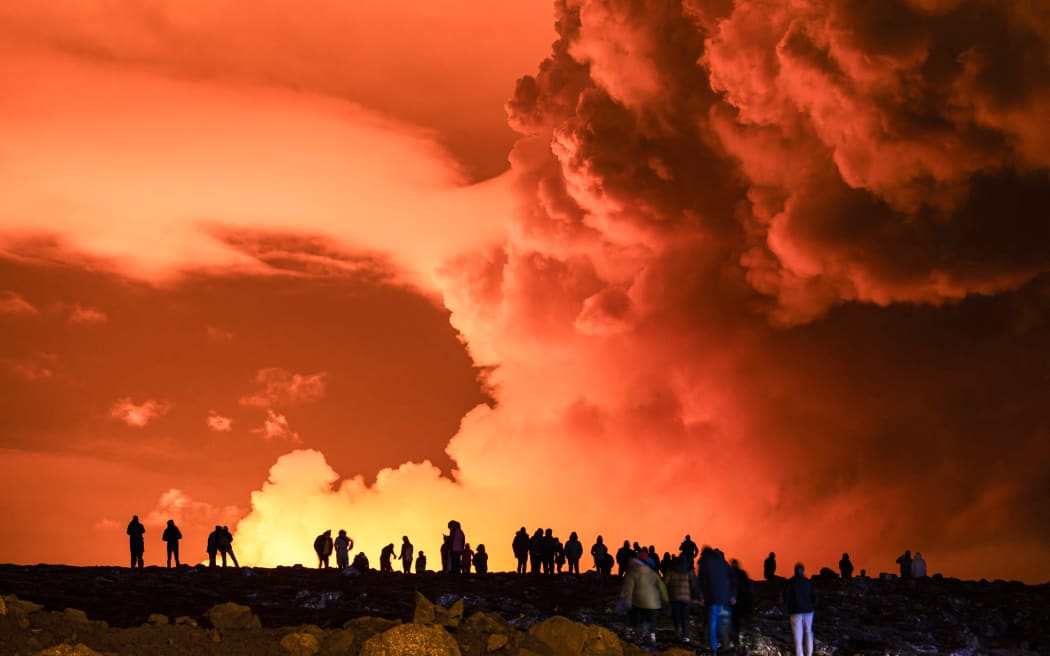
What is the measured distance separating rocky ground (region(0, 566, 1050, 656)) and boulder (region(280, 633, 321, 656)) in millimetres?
23

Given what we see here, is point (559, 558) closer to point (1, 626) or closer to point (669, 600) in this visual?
point (669, 600)

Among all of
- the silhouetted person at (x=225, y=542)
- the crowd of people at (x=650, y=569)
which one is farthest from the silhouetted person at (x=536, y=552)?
the silhouetted person at (x=225, y=542)

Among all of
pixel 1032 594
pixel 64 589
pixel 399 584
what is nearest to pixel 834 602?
pixel 1032 594

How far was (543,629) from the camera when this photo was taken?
897 inches

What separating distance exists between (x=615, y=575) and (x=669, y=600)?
2003cm

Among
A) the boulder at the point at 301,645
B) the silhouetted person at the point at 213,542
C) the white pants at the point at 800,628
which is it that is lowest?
the white pants at the point at 800,628

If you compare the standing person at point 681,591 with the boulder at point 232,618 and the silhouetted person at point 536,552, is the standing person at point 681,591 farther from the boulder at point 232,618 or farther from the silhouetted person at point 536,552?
the silhouetted person at point 536,552

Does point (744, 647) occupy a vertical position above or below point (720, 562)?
below

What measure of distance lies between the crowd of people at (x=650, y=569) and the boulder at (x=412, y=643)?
653cm

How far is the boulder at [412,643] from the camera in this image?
20.8 meters

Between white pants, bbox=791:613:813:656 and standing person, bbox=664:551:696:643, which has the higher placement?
standing person, bbox=664:551:696:643

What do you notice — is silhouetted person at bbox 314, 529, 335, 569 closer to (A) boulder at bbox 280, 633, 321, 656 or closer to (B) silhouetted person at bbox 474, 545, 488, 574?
(B) silhouetted person at bbox 474, 545, 488, 574

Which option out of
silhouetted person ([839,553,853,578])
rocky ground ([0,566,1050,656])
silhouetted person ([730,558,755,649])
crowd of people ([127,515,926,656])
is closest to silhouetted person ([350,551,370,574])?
crowd of people ([127,515,926,656])

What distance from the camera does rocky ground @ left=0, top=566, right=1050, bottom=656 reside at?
21750 mm
